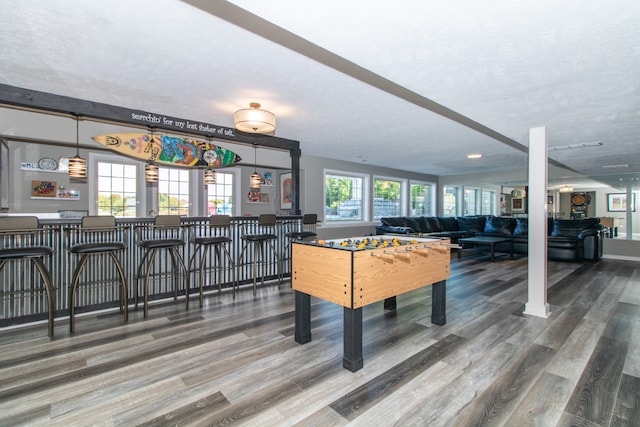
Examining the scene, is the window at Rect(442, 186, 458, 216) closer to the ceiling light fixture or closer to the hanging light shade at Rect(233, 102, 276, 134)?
the ceiling light fixture

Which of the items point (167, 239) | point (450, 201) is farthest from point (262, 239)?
point (450, 201)

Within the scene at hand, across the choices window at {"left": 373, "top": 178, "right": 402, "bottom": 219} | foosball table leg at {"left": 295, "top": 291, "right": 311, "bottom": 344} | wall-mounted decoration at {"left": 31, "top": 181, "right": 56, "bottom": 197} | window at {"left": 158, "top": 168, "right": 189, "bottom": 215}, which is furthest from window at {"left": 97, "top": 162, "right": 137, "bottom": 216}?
window at {"left": 373, "top": 178, "right": 402, "bottom": 219}

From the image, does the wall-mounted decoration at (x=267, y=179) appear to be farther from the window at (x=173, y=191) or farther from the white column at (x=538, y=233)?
the white column at (x=538, y=233)

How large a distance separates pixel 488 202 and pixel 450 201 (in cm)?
120

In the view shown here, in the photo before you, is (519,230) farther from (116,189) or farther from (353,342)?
(116,189)

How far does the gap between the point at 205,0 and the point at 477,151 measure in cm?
550

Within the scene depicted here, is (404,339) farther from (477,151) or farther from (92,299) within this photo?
(477,151)

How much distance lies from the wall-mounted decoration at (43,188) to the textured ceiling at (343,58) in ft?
8.39

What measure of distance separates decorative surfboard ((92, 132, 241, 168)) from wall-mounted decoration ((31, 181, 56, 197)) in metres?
2.01

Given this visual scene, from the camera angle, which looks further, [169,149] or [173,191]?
[173,191]

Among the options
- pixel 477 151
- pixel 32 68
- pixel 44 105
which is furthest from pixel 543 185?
pixel 44 105

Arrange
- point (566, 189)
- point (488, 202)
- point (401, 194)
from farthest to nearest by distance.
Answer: point (488, 202)
point (401, 194)
point (566, 189)

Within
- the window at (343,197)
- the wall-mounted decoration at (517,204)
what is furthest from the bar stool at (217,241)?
the wall-mounted decoration at (517,204)

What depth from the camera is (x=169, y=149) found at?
13.2 feet
